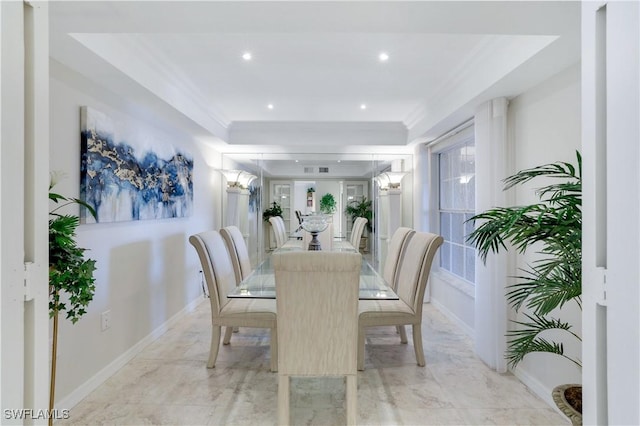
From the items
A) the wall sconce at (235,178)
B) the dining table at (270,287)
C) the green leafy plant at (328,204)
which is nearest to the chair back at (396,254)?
the dining table at (270,287)

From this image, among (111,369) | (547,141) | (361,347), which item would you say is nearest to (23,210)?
(111,369)

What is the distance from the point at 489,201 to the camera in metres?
2.67

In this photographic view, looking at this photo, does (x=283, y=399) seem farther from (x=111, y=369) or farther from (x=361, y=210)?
(x=361, y=210)

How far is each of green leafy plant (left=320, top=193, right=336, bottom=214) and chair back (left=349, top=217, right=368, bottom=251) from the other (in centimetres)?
47

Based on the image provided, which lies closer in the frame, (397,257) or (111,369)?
(111,369)

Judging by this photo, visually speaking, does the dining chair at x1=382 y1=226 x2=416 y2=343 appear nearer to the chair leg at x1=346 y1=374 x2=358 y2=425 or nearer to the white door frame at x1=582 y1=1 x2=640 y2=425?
the chair leg at x1=346 y1=374 x2=358 y2=425

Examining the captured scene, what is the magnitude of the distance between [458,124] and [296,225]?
2.74 m

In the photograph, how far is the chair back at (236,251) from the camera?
127 inches

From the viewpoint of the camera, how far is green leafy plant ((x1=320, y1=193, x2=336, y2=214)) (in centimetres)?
543

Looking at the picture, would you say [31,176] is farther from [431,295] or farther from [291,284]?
[431,295]

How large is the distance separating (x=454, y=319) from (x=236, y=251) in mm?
2379

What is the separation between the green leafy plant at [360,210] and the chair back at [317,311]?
362cm

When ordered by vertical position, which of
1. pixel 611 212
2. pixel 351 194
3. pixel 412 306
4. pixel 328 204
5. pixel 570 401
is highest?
pixel 351 194

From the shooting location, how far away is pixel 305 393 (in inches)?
90.7
